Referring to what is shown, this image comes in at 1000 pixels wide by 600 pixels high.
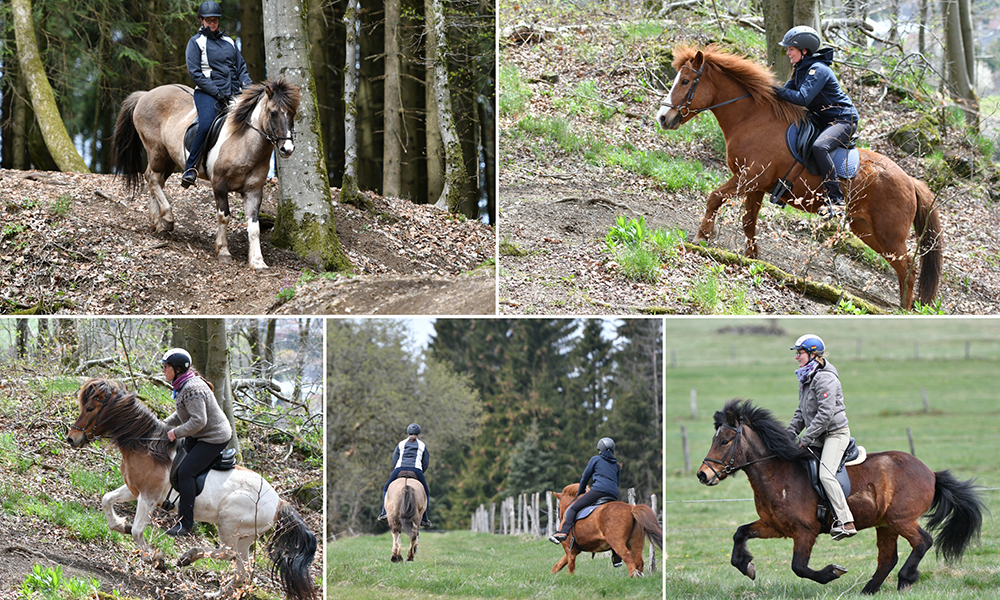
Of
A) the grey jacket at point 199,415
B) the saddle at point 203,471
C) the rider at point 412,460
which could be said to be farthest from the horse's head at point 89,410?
the rider at point 412,460

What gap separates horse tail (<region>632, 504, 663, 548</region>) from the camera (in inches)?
218

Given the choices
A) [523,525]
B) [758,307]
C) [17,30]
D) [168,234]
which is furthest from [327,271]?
[17,30]

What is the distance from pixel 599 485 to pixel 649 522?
471mm

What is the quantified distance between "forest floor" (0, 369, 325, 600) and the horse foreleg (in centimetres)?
175

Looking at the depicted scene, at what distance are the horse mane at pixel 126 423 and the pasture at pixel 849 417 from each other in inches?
159

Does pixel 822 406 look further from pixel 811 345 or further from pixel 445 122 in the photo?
pixel 445 122

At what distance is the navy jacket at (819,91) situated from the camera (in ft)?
21.4

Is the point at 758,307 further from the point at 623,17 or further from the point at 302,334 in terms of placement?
the point at 623,17

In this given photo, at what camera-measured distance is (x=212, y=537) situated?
6.29 m

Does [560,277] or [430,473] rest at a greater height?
[560,277]

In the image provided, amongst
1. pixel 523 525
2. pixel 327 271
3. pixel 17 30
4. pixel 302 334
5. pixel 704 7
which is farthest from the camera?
pixel 704 7

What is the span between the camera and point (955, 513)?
5.39 meters

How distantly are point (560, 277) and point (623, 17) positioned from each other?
7053mm

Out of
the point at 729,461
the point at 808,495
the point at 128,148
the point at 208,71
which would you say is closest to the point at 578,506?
the point at 729,461
